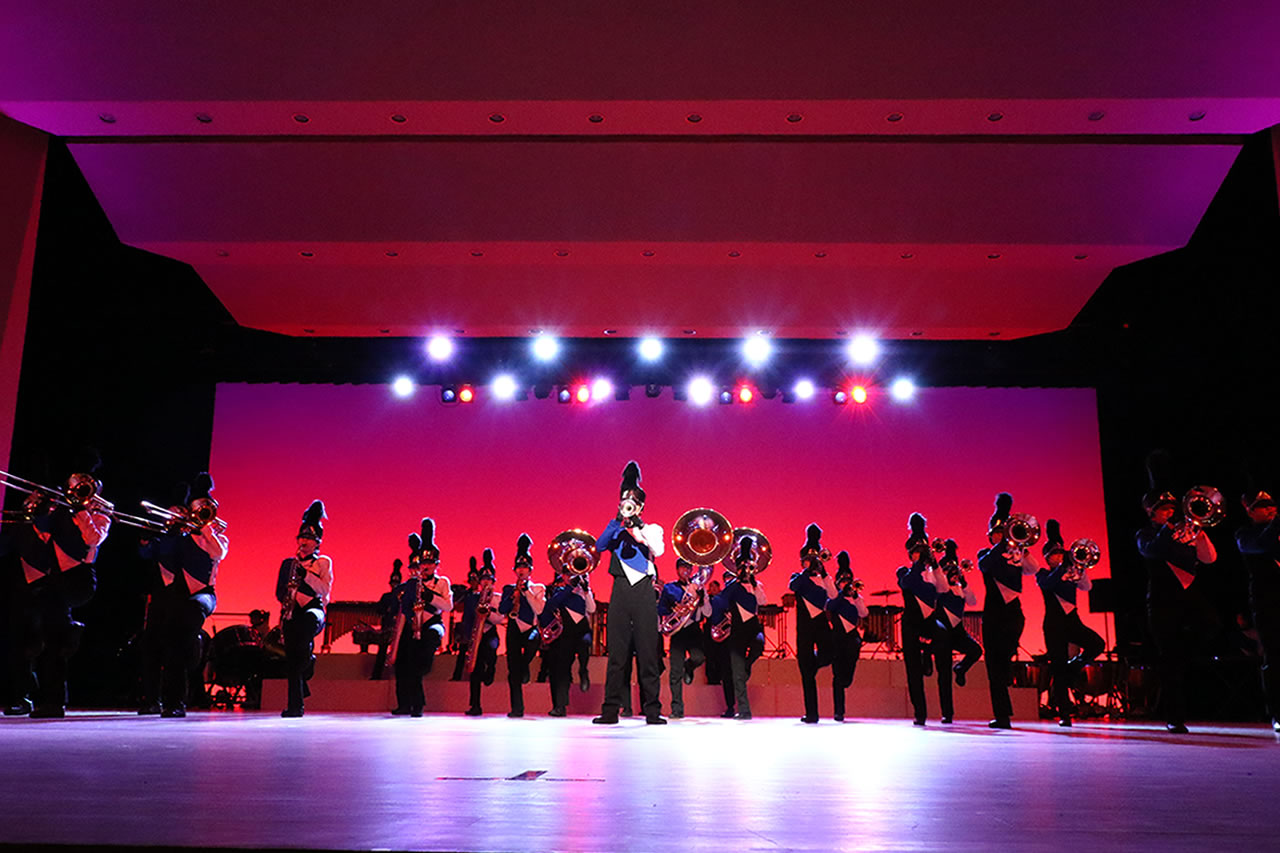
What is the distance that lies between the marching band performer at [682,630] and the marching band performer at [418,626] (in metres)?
2.34

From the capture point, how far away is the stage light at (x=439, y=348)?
14.9 m

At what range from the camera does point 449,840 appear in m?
2.18

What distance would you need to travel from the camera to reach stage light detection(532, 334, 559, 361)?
48.3 ft

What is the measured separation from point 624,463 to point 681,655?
5067mm

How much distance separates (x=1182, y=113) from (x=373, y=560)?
12085 millimetres

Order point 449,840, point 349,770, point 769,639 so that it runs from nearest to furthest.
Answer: point 449,840
point 349,770
point 769,639

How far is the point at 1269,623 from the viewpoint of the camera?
7480 millimetres

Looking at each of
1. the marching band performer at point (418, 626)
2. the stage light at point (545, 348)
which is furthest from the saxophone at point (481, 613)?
the stage light at point (545, 348)

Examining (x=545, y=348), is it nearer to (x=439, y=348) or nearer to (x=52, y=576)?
(x=439, y=348)

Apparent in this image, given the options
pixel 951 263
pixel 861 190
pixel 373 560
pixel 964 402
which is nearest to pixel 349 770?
pixel 861 190

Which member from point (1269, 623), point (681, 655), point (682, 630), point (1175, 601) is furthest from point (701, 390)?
point (1269, 623)

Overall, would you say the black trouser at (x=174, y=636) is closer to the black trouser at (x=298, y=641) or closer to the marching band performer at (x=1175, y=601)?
the black trouser at (x=298, y=641)

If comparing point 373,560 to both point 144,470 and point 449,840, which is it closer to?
point 144,470

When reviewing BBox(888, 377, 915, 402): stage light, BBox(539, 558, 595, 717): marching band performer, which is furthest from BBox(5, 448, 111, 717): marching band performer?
BBox(888, 377, 915, 402): stage light
